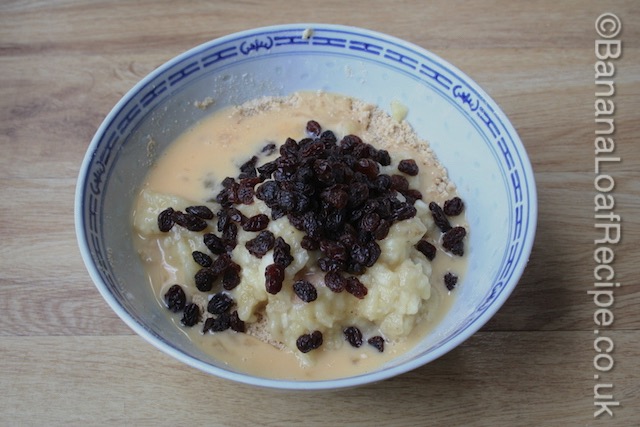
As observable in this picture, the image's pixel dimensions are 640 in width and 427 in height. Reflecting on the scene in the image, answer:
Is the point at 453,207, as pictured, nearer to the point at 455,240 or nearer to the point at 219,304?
the point at 455,240

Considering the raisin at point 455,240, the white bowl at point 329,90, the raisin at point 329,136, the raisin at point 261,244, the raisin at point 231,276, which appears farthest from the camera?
the raisin at point 329,136

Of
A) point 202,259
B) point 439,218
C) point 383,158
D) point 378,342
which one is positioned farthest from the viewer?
point 383,158

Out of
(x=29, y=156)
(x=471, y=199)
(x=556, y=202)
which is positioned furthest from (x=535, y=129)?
(x=29, y=156)

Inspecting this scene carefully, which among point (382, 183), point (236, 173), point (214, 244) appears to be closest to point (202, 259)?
point (214, 244)

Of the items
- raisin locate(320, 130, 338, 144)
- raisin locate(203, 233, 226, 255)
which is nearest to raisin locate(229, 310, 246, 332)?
raisin locate(203, 233, 226, 255)

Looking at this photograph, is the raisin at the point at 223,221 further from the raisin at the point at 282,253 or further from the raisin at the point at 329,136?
the raisin at the point at 329,136

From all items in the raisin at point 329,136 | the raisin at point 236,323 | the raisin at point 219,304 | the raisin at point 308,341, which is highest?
the raisin at point 329,136

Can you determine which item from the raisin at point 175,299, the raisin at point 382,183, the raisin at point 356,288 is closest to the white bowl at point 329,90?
the raisin at point 175,299

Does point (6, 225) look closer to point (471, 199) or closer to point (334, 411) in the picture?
A: point (334, 411)
